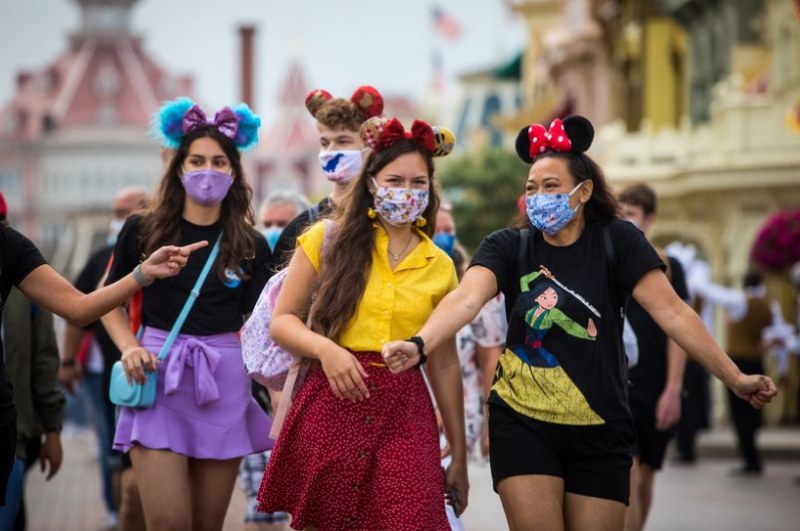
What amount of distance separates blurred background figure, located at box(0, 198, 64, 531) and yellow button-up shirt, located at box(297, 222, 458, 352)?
209 centimetres

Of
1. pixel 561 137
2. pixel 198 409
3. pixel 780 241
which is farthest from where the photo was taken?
pixel 780 241

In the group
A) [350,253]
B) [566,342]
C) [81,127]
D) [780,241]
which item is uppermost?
[81,127]

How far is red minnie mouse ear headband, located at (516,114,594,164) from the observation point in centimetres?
680

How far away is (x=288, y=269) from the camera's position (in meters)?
6.73

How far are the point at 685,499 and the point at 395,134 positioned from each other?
8.62 metres

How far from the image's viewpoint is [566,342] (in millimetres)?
6504

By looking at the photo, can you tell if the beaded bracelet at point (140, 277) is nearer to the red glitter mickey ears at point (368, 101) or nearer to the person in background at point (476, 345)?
the red glitter mickey ears at point (368, 101)

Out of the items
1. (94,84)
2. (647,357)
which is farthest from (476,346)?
(94,84)

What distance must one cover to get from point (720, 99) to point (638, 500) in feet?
60.4

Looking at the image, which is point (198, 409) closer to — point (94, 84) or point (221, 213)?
point (221, 213)

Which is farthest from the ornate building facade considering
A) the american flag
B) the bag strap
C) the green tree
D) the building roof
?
the bag strap

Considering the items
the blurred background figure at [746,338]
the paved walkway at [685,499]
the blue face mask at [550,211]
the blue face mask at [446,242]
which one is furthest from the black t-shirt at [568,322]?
the blurred background figure at [746,338]

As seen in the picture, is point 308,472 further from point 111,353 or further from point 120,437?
point 111,353

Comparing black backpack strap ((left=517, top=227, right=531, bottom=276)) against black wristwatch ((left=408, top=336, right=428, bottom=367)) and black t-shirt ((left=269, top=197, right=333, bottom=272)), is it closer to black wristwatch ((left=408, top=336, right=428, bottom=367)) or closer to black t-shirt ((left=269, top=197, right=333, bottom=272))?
black wristwatch ((left=408, top=336, right=428, bottom=367))
